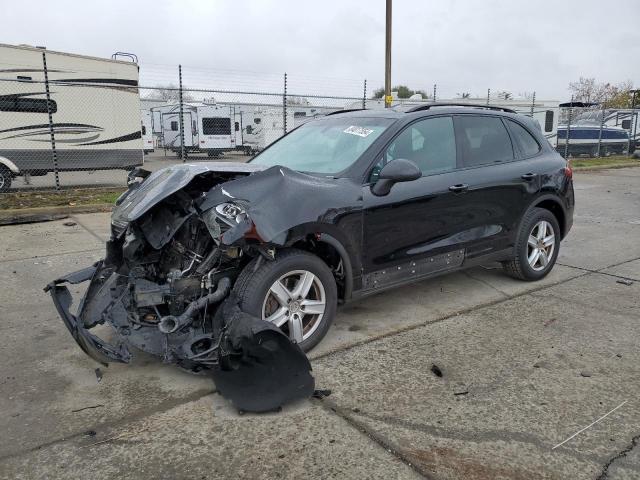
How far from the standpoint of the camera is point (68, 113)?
1307cm

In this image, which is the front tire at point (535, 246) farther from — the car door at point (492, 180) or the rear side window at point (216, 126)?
the rear side window at point (216, 126)

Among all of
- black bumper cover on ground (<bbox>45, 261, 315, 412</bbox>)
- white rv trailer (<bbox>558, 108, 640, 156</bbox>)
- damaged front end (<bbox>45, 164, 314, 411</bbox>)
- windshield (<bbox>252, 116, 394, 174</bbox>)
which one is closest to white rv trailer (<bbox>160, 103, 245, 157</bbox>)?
white rv trailer (<bbox>558, 108, 640, 156</bbox>)

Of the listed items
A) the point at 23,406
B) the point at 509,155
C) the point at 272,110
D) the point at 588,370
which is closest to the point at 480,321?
the point at 588,370

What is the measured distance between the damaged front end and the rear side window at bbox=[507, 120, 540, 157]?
284cm

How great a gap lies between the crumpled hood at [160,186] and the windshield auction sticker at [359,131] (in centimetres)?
98

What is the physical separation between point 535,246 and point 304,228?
2.92 meters

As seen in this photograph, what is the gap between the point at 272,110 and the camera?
29.0 m

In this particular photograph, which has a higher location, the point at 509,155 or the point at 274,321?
the point at 509,155

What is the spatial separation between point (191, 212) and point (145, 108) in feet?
94.7

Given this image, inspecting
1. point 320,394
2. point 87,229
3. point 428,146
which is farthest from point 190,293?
point 87,229

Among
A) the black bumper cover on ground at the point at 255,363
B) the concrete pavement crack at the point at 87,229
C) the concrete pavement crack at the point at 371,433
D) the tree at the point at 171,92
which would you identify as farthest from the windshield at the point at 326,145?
the tree at the point at 171,92

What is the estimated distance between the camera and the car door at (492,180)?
4.64 meters

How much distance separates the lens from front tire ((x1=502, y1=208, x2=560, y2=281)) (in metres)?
5.13

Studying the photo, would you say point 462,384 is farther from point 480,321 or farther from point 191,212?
point 191,212
